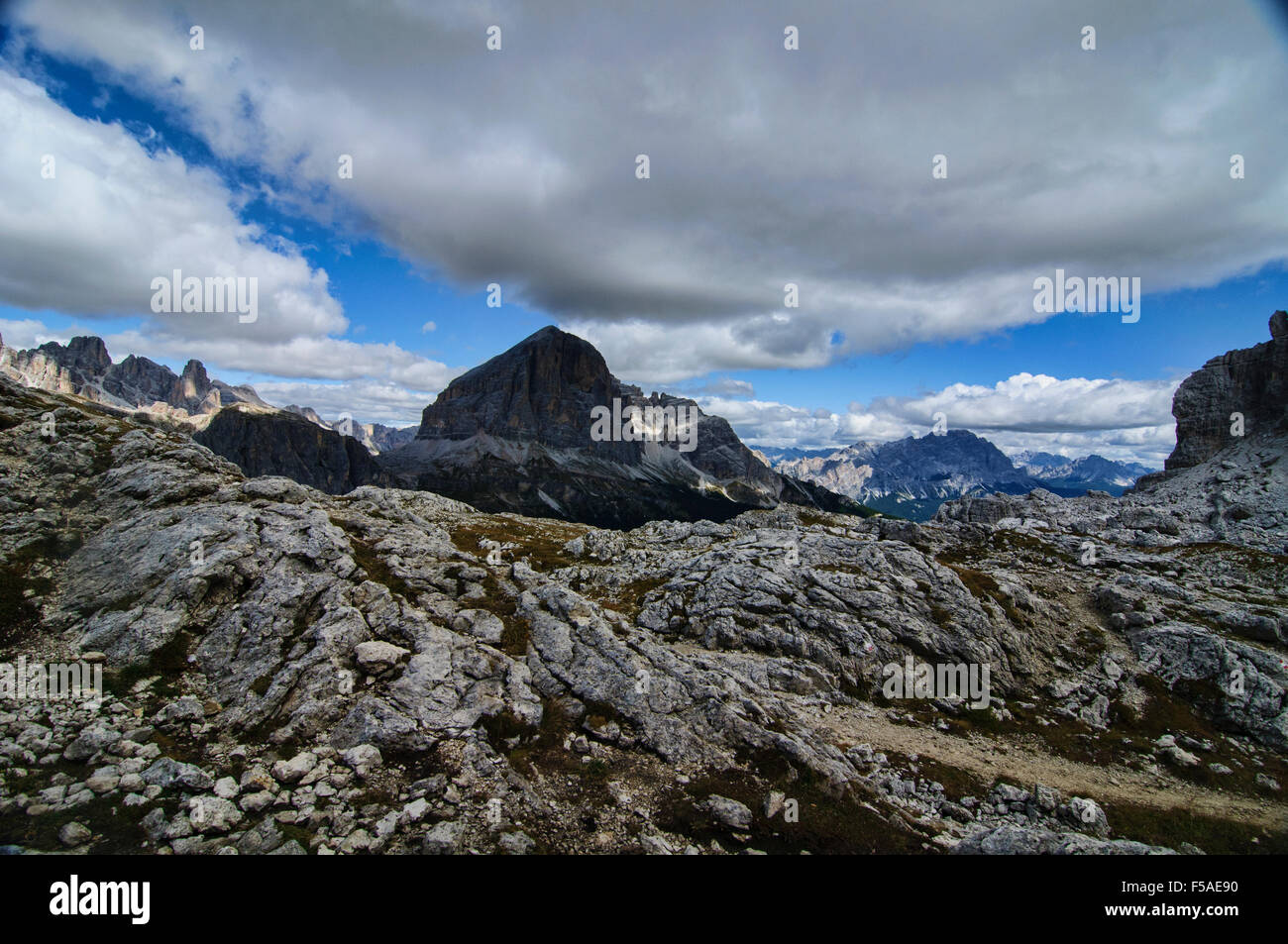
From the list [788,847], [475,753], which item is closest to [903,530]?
[788,847]

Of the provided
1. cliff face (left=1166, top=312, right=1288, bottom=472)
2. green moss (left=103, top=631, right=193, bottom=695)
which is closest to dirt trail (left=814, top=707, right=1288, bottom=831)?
green moss (left=103, top=631, right=193, bottom=695)

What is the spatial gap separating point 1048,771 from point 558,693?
1043 inches

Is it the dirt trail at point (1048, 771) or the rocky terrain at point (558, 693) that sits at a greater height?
the rocky terrain at point (558, 693)

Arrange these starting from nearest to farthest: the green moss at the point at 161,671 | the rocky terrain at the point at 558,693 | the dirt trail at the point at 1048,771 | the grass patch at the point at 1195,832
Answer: the rocky terrain at the point at 558,693, the green moss at the point at 161,671, the grass patch at the point at 1195,832, the dirt trail at the point at 1048,771

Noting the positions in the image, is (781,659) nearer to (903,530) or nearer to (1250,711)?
(1250,711)

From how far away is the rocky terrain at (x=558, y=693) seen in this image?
48.8 ft

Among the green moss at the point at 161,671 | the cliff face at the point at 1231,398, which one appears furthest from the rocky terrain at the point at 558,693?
the cliff face at the point at 1231,398

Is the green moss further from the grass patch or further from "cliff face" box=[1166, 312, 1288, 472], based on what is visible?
"cliff face" box=[1166, 312, 1288, 472]

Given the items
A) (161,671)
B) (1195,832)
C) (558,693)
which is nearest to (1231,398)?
(1195,832)

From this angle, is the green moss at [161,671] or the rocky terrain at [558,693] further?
the green moss at [161,671]

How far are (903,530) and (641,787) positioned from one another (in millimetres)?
65839

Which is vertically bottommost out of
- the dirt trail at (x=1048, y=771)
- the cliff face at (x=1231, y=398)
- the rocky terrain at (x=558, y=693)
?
the dirt trail at (x=1048, y=771)

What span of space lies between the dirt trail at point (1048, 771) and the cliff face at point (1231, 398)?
Answer: 6492 inches

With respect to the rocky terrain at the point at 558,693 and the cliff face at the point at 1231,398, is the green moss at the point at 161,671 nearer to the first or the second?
the rocky terrain at the point at 558,693
